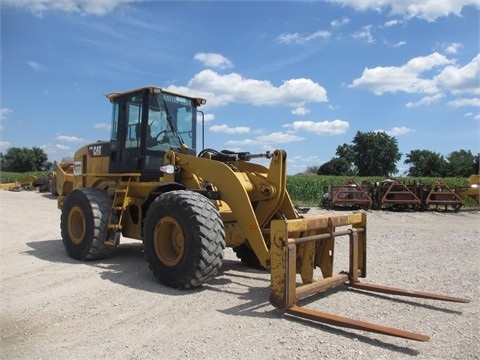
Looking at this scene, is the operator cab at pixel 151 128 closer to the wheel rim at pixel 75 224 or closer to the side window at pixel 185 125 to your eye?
the side window at pixel 185 125

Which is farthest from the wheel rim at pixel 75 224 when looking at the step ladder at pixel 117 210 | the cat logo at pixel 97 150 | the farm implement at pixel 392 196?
the farm implement at pixel 392 196

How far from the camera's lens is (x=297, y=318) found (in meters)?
4.97

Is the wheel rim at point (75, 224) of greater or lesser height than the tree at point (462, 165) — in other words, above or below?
below

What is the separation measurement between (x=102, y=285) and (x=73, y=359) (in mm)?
2489

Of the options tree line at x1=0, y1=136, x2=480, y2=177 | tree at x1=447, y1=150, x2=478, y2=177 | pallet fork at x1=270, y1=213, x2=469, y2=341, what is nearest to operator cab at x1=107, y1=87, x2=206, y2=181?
pallet fork at x1=270, y1=213, x2=469, y2=341

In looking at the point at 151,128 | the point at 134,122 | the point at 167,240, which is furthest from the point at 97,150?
the point at 167,240

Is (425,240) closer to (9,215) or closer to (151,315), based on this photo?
(151,315)

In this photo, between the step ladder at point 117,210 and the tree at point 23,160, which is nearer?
the step ladder at point 117,210

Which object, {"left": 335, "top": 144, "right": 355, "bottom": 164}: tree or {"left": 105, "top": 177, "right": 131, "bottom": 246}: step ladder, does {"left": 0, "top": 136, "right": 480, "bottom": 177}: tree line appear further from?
{"left": 105, "top": 177, "right": 131, "bottom": 246}: step ladder

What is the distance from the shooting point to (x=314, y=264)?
6.19 m

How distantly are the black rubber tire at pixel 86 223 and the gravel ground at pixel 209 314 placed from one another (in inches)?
10.7

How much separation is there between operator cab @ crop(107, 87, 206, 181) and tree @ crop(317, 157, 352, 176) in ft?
240

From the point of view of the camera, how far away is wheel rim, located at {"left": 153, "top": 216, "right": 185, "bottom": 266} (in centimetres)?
635

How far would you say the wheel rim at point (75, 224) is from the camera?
840 centimetres
